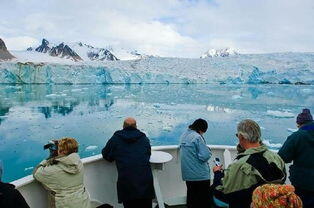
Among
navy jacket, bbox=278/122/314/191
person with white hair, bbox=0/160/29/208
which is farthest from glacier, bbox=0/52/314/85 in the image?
person with white hair, bbox=0/160/29/208

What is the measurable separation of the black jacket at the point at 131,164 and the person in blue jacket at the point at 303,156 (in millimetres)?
928

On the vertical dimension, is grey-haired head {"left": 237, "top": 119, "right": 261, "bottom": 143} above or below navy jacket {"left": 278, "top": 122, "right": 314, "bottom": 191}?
above

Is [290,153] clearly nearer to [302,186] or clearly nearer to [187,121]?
[302,186]

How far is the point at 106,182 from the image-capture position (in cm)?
270

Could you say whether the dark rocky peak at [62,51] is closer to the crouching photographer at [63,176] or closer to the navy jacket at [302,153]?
the crouching photographer at [63,176]

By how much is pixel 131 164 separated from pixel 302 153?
1116 millimetres

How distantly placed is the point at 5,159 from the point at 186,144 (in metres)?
7.89

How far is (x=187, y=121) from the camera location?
51.7 ft

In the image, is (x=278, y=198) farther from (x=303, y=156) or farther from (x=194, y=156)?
(x=194, y=156)

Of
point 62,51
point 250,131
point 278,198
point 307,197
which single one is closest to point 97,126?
point 307,197

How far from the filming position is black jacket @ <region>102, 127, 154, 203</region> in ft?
7.63

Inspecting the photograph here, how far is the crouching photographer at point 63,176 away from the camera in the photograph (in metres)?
1.96

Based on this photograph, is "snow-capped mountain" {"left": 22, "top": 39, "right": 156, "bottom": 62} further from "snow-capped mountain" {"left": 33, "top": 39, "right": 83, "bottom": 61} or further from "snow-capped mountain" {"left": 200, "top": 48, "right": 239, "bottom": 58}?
"snow-capped mountain" {"left": 200, "top": 48, "right": 239, "bottom": 58}

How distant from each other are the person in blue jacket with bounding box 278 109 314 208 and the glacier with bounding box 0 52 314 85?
29005 mm
